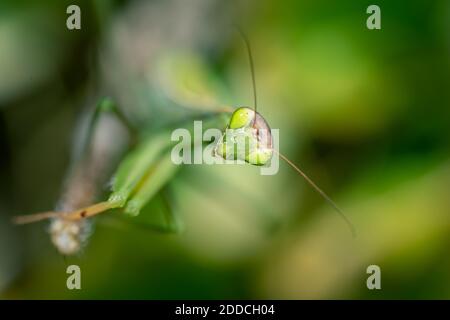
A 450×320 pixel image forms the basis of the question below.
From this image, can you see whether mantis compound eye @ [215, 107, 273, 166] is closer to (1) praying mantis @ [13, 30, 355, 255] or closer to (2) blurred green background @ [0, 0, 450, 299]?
(1) praying mantis @ [13, 30, 355, 255]

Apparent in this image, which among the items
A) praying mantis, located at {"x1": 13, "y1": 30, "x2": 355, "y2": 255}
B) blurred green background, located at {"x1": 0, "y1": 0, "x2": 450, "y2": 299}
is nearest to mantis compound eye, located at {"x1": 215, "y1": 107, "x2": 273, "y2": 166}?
praying mantis, located at {"x1": 13, "y1": 30, "x2": 355, "y2": 255}

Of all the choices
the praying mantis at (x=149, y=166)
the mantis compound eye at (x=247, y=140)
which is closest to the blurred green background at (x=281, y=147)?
the praying mantis at (x=149, y=166)

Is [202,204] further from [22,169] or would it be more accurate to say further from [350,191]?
[22,169]

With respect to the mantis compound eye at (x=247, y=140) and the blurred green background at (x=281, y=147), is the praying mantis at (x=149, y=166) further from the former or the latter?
the blurred green background at (x=281, y=147)

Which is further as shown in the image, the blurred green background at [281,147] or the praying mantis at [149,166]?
the blurred green background at [281,147]

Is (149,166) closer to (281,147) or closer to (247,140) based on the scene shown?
(247,140)

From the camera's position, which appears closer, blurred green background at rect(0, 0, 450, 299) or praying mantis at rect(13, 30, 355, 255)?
praying mantis at rect(13, 30, 355, 255)
